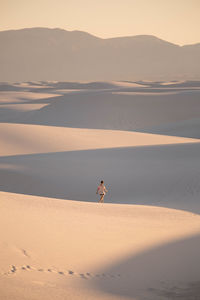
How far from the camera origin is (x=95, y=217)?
27.8 ft

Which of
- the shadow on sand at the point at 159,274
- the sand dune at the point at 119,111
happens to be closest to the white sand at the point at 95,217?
the shadow on sand at the point at 159,274

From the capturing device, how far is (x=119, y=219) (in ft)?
27.9

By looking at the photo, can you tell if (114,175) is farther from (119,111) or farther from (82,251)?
(119,111)

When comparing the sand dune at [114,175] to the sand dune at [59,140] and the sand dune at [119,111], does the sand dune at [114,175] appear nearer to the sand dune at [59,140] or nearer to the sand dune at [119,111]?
the sand dune at [59,140]

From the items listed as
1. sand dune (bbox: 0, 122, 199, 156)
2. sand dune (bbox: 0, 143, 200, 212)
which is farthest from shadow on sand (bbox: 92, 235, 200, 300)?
sand dune (bbox: 0, 122, 199, 156)

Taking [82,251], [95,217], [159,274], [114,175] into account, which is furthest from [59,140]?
[159,274]

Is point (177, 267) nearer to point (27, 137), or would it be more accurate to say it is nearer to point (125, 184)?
point (125, 184)

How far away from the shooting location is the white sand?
523 cm

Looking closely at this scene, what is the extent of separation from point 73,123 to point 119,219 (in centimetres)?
3192

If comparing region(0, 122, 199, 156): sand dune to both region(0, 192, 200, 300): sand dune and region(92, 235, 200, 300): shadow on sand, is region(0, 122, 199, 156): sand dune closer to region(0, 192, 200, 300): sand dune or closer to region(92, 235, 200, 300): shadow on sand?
region(0, 192, 200, 300): sand dune

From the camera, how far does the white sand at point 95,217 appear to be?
5.23 m

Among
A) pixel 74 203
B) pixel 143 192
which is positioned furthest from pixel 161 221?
pixel 143 192

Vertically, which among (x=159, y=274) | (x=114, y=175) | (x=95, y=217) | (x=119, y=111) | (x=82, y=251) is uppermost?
(x=119, y=111)

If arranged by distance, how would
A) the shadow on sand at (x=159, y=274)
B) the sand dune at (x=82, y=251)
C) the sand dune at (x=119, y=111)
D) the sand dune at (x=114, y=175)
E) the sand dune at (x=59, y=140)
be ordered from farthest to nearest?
the sand dune at (x=119, y=111) < the sand dune at (x=59, y=140) < the sand dune at (x=114, y=175) < the shadow on sand at (x=159, y=274) < the sand dune at (x=82, y=251)
